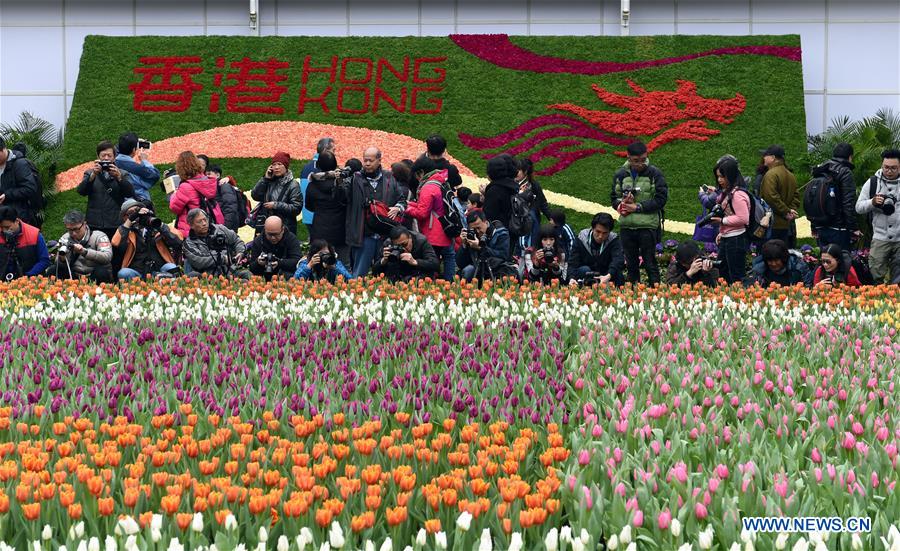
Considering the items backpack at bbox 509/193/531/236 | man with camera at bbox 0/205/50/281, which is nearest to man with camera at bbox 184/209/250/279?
man with camera at bbox 0/205/50/281

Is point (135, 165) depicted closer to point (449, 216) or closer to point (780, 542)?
point (449, 216)

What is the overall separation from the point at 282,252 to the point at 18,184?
3.85 meters

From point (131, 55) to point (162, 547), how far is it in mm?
22637

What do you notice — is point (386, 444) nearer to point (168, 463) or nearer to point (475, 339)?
point (168, 463)

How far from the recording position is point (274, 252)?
12.1 meters

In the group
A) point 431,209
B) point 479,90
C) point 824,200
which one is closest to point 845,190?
point 824,200

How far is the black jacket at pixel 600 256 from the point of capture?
39.9ft

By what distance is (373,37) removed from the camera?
81.4 ft

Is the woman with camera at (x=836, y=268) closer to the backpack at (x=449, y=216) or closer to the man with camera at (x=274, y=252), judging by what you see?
the backpack at (x=449, y=216)

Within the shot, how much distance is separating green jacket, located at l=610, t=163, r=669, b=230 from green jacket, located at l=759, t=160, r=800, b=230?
1.71m

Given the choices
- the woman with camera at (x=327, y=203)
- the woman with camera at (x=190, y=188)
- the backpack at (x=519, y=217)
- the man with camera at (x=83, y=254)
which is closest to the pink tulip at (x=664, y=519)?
the backpack at (x=519, y=217)

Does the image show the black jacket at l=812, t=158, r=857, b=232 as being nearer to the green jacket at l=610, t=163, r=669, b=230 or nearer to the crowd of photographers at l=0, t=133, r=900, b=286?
the crowd of photographers at l=0, t=133, r=900, b=286

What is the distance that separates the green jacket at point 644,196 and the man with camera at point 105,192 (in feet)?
19.6

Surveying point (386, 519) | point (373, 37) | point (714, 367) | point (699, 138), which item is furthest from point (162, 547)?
point (373, 37)
